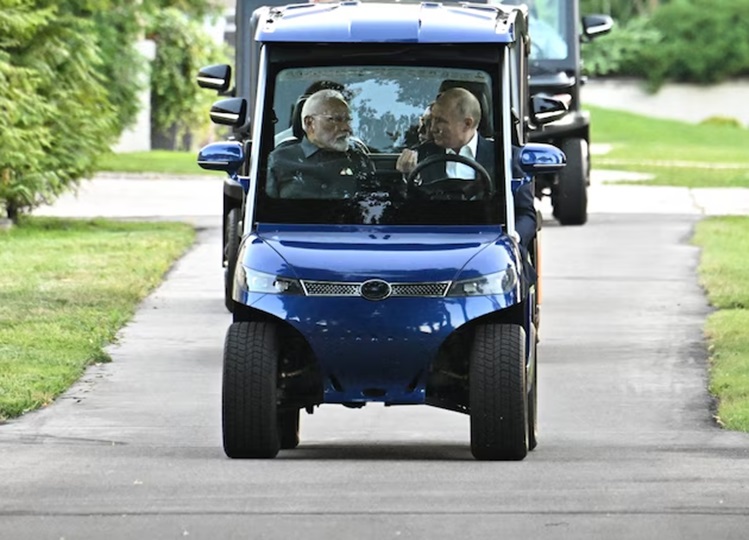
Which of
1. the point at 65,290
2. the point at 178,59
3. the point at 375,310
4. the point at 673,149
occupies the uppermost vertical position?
the point at 375,310

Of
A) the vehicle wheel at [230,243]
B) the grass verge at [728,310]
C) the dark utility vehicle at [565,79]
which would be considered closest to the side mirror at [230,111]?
the vehicle wheel at [230,243]

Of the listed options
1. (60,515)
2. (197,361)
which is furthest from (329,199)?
(197,361)

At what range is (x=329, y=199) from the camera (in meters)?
10.6

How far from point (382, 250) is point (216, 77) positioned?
777cm

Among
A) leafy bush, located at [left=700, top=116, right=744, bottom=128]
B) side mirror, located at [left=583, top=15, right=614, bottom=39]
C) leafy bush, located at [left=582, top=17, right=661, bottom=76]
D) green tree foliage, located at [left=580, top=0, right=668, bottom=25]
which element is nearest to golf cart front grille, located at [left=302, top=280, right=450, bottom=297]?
side mirror, located at [left=583, top=15, right=614, bottom=39]

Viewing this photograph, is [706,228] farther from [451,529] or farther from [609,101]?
[609,101]

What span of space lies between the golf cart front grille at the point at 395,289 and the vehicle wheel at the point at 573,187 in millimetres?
13765

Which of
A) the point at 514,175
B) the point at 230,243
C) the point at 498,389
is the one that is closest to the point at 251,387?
the point at 498,389

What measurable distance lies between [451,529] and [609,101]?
68.7 meters

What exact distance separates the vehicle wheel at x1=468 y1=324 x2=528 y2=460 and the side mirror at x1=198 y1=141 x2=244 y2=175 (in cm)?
171

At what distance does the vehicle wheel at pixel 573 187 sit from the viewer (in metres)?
23.9

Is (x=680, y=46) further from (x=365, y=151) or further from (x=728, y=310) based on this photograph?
(x=365, y=151)

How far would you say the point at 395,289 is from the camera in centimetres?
991

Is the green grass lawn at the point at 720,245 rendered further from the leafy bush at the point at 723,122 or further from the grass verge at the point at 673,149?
the leafy bush at the point at 723,122
